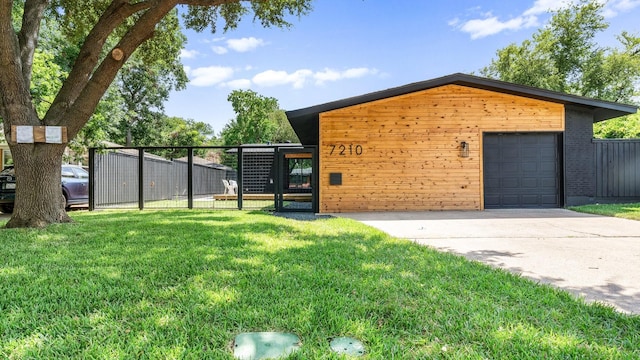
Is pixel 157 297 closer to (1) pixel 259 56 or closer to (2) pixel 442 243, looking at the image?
(2) pixel 442 243

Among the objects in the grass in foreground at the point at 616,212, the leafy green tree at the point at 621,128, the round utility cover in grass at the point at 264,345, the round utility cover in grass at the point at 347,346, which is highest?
the leafy green tree at the point at 621,128

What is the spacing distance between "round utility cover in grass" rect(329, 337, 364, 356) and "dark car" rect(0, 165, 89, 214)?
33.8 feet

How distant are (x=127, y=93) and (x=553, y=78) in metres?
30.7

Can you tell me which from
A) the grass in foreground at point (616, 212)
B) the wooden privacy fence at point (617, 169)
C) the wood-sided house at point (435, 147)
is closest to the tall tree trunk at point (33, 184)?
the wood-sided house at point (435, 147)

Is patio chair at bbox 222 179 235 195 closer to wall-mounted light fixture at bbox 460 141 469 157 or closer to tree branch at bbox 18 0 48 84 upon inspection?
tree branch at bbox 18 0 48 84

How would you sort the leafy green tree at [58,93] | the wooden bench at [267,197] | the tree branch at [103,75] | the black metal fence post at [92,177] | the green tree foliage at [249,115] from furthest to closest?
the green tree foliage at [249,115]
the wooden bench at [267,197]
the black metal fence post at [92,177]
the tree branch at [103,75]
the leafy green tree at [58,93]

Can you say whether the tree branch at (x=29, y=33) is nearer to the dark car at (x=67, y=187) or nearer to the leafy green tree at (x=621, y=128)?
the dark car at (x=67, y=187)

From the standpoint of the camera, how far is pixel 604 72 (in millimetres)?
20891

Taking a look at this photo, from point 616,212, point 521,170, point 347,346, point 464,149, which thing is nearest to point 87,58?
point 347,346

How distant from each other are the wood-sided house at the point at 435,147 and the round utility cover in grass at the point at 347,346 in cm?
707

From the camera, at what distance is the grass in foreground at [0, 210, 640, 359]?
1615 millimetres

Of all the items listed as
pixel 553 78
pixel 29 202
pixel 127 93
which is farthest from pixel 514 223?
pixel 127 93

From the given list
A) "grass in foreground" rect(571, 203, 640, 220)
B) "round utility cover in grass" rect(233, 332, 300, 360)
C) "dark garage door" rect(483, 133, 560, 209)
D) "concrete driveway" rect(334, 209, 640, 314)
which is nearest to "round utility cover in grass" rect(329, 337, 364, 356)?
"round utility cover in grass" rect(233, 332, 300, 360)

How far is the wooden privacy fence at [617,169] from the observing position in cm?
922
